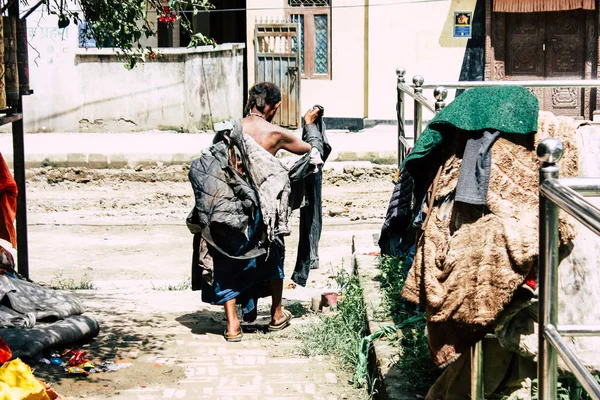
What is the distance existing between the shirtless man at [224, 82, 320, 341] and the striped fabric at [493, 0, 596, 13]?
10.7m

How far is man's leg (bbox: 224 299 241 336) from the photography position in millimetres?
6578

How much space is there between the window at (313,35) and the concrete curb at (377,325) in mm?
9094

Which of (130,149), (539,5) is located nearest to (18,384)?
(130,149)

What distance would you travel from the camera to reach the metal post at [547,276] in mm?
2520

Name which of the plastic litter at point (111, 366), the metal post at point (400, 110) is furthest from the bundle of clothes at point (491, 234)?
the metal post at point (400, 110)

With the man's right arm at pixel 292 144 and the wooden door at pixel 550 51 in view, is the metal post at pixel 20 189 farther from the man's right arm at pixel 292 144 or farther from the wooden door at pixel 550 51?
the wooden door at pixel 550 51

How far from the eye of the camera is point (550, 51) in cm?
1719

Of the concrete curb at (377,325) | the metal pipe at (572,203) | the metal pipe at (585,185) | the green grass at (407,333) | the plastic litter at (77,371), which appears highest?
the metal pipe at (585,185)

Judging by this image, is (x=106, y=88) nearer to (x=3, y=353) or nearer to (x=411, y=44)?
(x=411, y=44)

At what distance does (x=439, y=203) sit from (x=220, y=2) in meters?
16.6

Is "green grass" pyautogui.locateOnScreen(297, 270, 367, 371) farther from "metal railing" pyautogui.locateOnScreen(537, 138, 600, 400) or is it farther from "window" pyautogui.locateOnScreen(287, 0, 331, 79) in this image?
"window" pyautogui.locateOnScreen(287, 0, 331, 79)

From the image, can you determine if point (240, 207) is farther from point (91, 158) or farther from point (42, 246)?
point (91, 158)

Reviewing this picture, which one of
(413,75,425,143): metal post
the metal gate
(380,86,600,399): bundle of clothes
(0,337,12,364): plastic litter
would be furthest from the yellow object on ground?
the metal gate

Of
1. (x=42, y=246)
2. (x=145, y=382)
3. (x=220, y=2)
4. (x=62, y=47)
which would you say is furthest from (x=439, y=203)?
(x=220, y=2)
